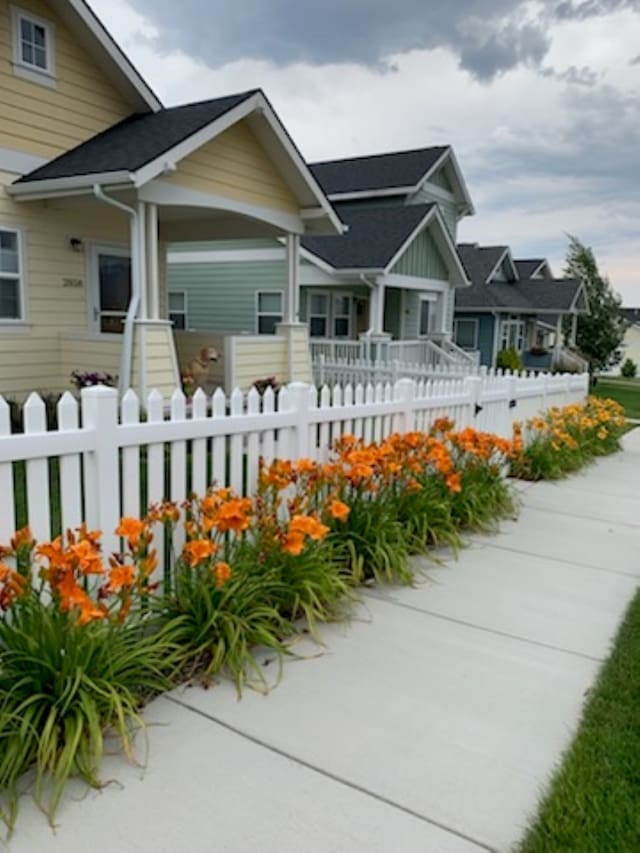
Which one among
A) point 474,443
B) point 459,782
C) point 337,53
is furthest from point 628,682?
point 337,53

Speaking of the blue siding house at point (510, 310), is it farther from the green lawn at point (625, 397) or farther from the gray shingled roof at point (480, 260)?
the green lawn at point (625, 397)

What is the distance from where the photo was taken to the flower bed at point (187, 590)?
8.13ft

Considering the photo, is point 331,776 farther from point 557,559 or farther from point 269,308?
point 269,308

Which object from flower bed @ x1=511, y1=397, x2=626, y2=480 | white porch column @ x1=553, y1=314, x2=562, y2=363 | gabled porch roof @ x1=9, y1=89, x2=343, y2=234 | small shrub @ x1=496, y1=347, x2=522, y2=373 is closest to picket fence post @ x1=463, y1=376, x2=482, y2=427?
flower bed @ x1=511, y1=397, x2=626, y2=480

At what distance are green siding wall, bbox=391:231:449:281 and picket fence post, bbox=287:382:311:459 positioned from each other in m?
13.0

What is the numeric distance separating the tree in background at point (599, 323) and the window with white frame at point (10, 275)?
82.4 ft

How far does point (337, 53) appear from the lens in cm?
1471

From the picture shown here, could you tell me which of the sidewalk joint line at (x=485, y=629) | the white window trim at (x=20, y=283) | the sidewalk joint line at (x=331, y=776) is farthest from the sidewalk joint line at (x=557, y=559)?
the white window trim at (x=20, y=283)

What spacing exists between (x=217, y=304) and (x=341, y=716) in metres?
15.8

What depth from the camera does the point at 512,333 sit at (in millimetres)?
28688

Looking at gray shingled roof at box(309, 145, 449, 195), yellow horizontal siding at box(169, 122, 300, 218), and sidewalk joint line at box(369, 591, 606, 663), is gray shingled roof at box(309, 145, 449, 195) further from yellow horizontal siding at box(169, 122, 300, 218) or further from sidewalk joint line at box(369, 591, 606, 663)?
sidewalk joint line at box(369, 591, 606, 663)

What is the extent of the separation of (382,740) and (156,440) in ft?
6.08

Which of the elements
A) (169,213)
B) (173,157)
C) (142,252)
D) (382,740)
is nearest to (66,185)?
(142,252)

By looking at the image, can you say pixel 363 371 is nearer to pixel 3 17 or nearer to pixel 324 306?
pixel 324 306
